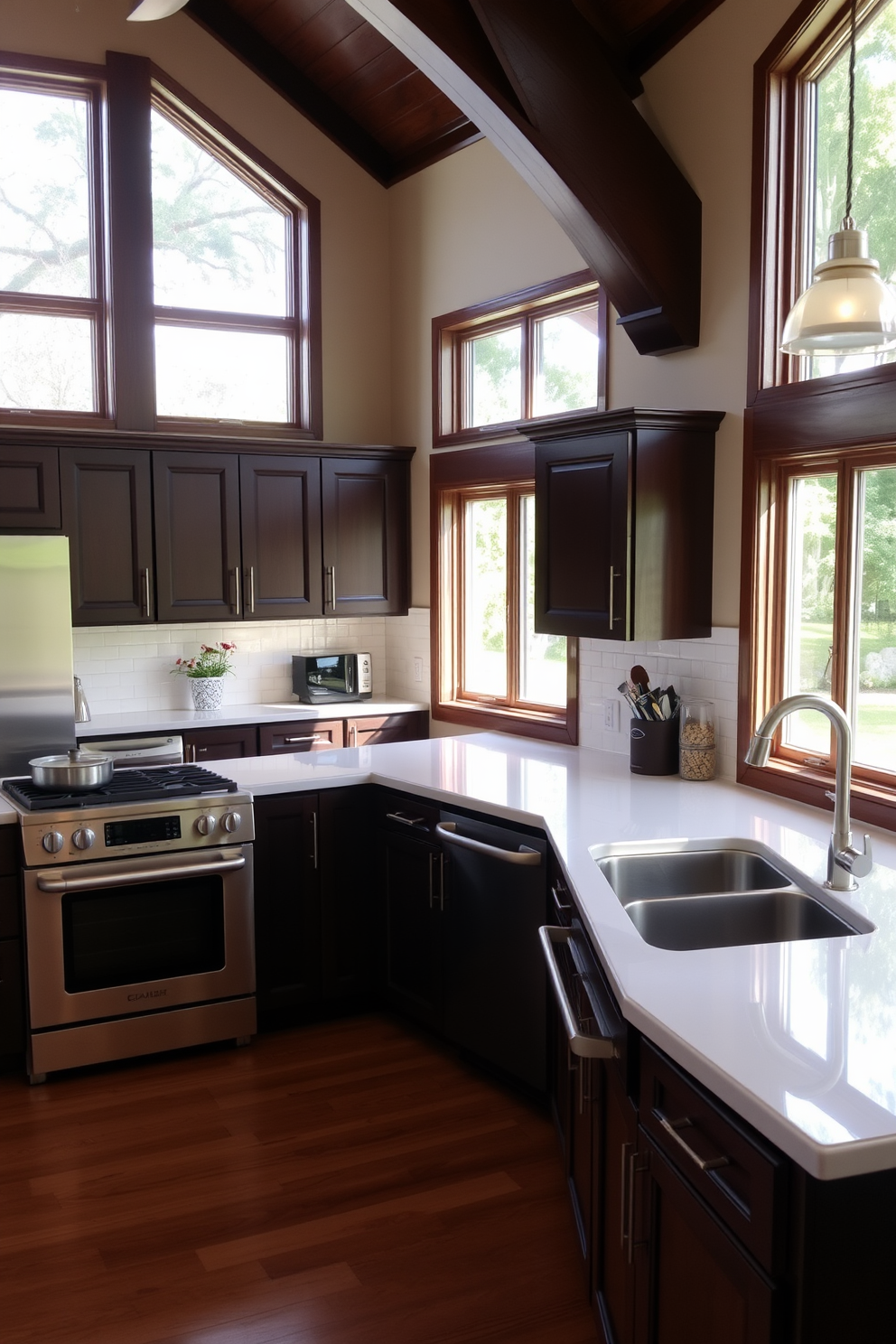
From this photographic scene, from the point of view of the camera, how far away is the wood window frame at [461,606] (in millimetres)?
4719

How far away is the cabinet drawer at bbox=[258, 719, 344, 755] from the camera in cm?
525

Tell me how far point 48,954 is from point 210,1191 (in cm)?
99

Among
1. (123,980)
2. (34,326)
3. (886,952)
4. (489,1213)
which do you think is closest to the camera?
(886,952)

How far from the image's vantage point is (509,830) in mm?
3434

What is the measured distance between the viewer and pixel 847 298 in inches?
85.8

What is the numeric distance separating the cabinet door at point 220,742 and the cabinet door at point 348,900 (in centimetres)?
118

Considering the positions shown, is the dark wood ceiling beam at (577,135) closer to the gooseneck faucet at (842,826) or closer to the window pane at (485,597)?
the window pane at (485,597)

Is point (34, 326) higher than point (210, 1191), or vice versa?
point (34, 326)

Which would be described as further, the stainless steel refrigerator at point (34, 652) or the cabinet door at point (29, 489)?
the cabinet door at point (29, 489)

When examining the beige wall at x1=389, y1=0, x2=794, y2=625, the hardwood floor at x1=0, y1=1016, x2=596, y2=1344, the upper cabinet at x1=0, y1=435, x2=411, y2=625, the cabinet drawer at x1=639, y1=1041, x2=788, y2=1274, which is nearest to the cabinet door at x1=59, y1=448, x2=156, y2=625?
the upper cabinet at x1=0, y1=435, x2=411, y2=625

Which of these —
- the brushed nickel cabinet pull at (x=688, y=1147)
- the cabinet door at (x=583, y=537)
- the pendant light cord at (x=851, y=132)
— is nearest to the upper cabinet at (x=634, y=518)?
the cabinet door at (x=583, y=537)

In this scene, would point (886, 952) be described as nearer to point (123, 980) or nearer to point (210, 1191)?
point (210, 1191)

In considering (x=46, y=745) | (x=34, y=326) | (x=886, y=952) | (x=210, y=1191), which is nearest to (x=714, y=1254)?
(x=886, y=952)

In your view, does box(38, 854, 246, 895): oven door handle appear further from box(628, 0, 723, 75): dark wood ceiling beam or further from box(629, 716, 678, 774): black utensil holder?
box(628, 0, 723, 75): dark wood ceiling beam
